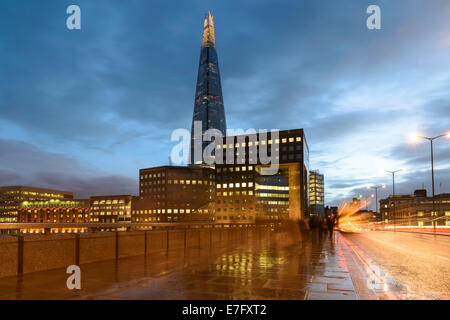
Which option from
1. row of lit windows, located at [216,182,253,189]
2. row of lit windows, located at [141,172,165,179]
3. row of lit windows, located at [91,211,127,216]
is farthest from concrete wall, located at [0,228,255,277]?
row of lit windows, located at [91,211,127,216]

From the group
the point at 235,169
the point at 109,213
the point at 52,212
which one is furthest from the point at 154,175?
the point at 52,212

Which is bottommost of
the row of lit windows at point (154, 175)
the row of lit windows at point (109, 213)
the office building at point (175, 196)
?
the row of lit windows at point (109, 213)

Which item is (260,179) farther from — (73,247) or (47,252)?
(47,252)

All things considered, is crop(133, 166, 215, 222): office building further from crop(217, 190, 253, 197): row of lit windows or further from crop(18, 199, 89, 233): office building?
crop(18, 199, 89, 233): office building

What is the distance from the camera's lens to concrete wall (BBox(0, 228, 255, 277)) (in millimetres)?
8664

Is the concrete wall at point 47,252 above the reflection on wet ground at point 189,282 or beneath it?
above

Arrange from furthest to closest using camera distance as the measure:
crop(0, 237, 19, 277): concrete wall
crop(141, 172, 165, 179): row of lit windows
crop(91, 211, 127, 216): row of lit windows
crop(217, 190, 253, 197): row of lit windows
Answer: crop(91, 211, 127, 216): row of lit windows, crop(141, 172, 165, 179): row of lit windows, crop(217, 190, 253, 197): row of lit windows, crop(0, 237, 19, 277): concrete wall

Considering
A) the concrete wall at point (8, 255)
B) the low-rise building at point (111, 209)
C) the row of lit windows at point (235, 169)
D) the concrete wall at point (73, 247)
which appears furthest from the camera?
the low-rise building at point (111, 209)

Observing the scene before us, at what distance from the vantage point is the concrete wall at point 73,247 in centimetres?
866

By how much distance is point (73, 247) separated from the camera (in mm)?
10695

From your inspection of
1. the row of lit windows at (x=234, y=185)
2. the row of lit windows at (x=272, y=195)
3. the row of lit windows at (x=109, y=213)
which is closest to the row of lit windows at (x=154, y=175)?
the row of lit windows at (x=109, y=213)

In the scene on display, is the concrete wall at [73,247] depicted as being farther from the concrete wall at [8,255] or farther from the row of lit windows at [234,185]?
the row of lit windows at [234,185]

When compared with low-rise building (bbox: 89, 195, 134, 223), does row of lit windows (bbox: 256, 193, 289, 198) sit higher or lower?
higher
